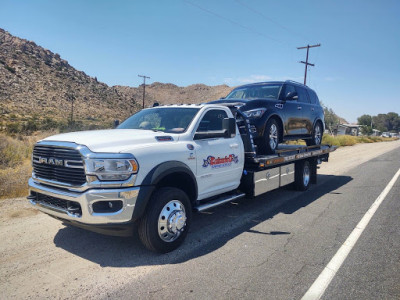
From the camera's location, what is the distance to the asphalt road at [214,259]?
3219mm

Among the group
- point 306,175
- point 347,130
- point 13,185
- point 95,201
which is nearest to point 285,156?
point 306,175

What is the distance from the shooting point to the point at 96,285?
3285 millimetres

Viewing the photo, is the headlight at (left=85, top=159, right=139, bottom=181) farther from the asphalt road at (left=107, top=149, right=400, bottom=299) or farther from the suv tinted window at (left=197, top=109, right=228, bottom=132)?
the suv tinted window at (left=197, top=109, right=228, bottom=132)

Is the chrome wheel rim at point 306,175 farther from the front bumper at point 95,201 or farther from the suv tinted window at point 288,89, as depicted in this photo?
the front bumper at point 95,201

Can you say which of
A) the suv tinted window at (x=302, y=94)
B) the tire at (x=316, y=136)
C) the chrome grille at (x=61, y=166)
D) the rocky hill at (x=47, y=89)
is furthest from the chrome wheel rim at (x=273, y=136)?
the rocky hill at (x=47, y=89)

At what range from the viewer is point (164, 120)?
17.0 ft

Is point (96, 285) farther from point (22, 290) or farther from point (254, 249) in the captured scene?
point (254, 249)

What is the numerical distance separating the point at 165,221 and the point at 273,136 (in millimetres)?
4033

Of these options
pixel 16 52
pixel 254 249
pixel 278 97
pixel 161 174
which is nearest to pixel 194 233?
pixel 254 249

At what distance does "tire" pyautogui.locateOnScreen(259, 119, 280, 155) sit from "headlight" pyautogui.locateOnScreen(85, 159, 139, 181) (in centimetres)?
386

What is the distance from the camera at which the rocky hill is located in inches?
1581

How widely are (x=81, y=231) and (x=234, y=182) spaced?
275cm

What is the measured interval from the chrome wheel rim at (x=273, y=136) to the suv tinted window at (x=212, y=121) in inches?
70.1

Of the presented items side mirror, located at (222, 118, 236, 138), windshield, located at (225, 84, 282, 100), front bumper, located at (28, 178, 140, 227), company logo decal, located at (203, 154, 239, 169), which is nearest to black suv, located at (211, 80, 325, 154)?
windshield, located at (225, 84, 282, 100)
